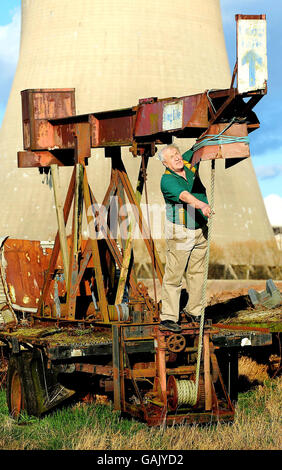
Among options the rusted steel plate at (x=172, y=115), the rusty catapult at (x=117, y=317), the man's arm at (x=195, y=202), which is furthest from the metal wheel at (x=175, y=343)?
the rusted steel plate at (x=172, y=115)

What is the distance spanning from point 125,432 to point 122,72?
21906 mm

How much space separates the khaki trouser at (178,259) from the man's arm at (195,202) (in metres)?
0.41

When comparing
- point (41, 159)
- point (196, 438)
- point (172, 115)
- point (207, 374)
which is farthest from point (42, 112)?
point (196, 438)

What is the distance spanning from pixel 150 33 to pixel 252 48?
21.1m

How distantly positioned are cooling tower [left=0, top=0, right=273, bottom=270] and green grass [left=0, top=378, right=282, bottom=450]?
61.2ft

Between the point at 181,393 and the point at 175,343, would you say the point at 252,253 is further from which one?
the point at 181,393

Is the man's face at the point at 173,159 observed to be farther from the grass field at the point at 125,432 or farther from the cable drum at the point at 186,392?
the grass field at the point at 125,432

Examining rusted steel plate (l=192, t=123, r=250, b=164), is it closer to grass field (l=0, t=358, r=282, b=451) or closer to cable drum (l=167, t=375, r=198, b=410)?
cable drum (l=167, t=375, r=198, b=410)

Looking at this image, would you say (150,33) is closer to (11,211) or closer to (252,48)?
(11,211)

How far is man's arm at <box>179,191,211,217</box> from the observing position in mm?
7016

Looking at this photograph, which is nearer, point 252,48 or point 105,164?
point 252,48

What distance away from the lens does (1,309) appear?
1080 cm

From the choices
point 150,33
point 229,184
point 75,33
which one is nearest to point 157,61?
point 150,33

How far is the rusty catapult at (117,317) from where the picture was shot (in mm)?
7254
